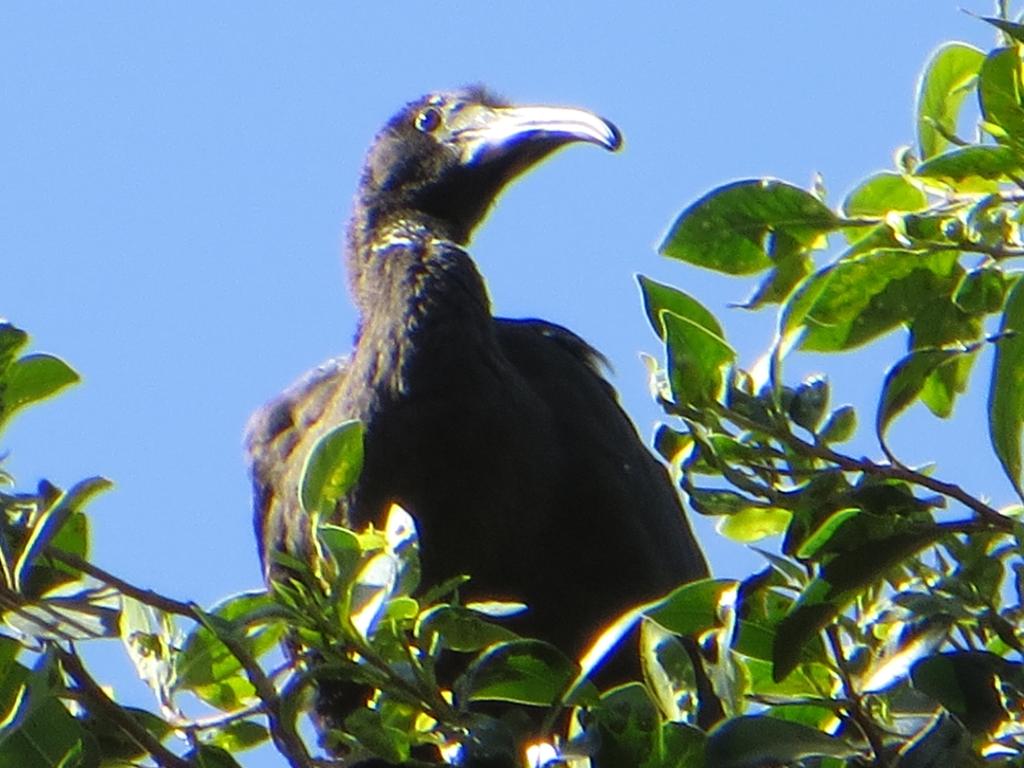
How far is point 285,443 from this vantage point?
14.1 feet

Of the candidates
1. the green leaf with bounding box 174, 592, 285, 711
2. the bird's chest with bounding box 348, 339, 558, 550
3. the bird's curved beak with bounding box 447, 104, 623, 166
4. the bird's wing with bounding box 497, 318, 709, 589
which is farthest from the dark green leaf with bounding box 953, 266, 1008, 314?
the bird's curved beak with bounding box 447, 104, 623, 166

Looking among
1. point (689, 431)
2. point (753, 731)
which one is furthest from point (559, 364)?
point (753, 731)

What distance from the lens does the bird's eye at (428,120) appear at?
16.0 ft

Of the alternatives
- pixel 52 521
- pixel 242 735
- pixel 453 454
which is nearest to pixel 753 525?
pixel 242 735

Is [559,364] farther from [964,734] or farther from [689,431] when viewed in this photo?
[964,734]

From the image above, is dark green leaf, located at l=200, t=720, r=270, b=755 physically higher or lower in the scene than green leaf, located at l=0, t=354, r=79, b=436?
lower

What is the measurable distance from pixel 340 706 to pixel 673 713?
1.89m

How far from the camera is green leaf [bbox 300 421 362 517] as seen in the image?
7.49 ft

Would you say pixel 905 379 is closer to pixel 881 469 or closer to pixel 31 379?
pixel 881 469

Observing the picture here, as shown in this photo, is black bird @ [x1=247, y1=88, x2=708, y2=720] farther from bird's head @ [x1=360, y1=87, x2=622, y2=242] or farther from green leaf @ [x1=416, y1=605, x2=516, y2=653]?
green leaf @ [x1=416, y1=605, x2=516, y2=653]

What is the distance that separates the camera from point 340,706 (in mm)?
3863

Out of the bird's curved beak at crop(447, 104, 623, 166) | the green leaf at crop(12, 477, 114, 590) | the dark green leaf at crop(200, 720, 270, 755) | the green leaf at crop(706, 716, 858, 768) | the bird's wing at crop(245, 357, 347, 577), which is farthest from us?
the bird's curved beak at crop(447, 104, 623, 166)

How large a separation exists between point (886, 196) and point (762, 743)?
2.42 feet

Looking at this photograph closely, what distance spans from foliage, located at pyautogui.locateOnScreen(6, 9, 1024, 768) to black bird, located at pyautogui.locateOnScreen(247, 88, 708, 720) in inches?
57.3
